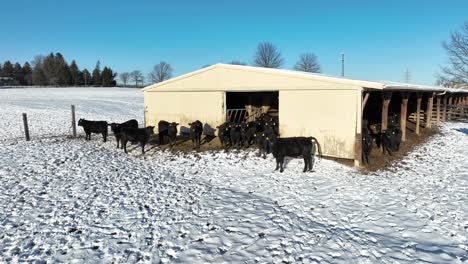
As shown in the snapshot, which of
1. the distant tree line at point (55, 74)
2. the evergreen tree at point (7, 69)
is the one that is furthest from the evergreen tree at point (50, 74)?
the evergreen tree at point (7, 69)

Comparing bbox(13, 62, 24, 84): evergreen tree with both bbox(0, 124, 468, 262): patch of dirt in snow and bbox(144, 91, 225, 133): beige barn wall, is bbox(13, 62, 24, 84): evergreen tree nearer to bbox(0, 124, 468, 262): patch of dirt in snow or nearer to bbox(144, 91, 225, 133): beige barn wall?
bbox(144, 91, 225, 133): beige barn wall

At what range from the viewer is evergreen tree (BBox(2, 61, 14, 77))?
99262 millimetres

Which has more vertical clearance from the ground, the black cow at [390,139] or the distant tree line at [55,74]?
the distant tree line at [55,74]

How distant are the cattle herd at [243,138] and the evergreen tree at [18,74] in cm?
9617

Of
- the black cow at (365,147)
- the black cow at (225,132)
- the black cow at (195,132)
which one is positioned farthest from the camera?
the black cow at (195,132)

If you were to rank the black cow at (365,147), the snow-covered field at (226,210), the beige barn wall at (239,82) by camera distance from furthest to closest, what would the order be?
the beige barn wall at (239,82)
the black cow at (365,147)
the snow-covered field at (226,210)

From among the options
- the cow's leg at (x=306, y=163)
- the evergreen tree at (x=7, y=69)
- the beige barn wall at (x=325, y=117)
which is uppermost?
the evergreen tree at (x=7, y=69)

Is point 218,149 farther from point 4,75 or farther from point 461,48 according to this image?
point 4,75

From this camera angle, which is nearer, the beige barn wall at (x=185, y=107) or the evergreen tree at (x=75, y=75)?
the beige barn wall at (x=185, y=107)

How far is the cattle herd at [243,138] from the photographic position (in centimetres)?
1003

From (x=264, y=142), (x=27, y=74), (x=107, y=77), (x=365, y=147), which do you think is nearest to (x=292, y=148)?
(x=264, y=142)

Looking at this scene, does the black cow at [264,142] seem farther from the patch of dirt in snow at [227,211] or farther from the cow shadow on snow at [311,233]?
the cow shadow on snow at [311,233]

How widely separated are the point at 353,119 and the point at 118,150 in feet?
30.9

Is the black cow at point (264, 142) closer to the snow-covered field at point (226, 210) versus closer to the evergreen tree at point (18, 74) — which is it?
the snow-covered field at point (226, 210)
